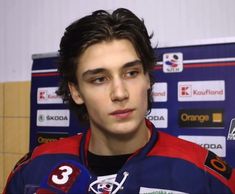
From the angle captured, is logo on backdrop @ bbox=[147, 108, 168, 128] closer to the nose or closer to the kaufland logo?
the kaufland logo

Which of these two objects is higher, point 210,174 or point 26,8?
point 26,8

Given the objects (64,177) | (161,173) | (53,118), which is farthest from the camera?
(53,118)

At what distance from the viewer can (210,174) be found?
3.06ft

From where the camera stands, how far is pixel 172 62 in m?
1.41

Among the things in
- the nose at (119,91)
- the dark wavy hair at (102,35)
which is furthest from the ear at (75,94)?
the nose at (119,91)

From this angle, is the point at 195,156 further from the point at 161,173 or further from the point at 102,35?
the point at 102,35

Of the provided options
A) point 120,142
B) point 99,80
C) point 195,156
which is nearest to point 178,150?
point 195,156

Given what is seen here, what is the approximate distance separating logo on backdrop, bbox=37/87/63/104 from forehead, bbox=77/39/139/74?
2.30ft

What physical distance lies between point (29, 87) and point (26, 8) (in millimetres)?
493

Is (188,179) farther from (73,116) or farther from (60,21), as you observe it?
(60,21)

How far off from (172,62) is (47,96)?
0.73 m

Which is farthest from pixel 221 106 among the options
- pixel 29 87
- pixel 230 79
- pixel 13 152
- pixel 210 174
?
pixel 13 152

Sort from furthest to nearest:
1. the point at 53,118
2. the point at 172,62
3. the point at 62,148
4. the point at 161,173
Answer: the point at 53,118, the point at 172,62, the point at 62,148, the point at 161,173

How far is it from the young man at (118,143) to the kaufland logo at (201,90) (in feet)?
1.09
